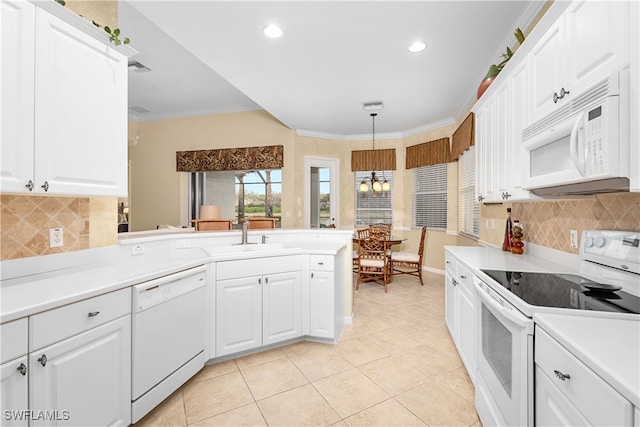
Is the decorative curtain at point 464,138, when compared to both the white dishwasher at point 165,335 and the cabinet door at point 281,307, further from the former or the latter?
the white dishwasher at point 165,335

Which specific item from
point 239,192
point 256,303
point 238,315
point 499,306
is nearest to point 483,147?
point 499,306

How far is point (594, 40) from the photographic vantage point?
119 cm

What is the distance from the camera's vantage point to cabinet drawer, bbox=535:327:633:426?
0.71 meters

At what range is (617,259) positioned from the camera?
54.0 inches

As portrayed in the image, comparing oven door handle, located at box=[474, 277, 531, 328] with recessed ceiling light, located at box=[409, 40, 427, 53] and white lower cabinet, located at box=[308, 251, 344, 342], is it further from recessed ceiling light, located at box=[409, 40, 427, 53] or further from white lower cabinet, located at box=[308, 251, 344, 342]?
recessed ceiling light, located at box=[409, 40, 427, 53]

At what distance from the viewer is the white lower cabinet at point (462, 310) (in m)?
1.95

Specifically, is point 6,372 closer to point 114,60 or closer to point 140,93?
point 114,60

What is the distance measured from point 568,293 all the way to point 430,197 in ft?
14.5

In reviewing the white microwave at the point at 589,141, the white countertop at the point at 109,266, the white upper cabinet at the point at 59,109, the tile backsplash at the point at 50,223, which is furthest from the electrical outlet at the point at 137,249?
the white microwave at the point at 589,141

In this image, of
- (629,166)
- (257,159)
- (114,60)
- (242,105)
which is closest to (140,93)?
(242,105)

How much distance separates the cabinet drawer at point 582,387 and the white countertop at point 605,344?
21 millimetres

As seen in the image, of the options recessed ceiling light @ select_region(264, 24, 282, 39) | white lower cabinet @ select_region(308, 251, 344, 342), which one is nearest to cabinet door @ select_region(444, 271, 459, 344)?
white lower cabinet @ select_region(308, 251, 344, 342)

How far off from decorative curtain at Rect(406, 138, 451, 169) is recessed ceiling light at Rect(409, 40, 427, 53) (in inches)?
99.0

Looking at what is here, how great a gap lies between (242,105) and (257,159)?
0.99 metres
